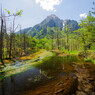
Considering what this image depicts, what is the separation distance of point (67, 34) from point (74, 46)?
50.0 feet

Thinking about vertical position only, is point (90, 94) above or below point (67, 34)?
below

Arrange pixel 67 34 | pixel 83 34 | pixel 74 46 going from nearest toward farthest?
1. pixel 83 34
2. pixel 67 34
3. pixel 74 46

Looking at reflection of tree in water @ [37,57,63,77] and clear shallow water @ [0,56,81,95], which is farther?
reflection of tree in water @ [37,57,63,77]

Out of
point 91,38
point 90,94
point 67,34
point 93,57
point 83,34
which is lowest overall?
point 90,94

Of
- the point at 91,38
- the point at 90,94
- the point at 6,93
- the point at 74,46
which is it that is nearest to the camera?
the point at 90,94

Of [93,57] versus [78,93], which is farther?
[93,57]

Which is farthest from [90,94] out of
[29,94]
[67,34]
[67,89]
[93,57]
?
[67,34]

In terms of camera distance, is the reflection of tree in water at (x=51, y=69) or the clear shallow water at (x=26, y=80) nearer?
the clear shallow water at (x=26, y=80)

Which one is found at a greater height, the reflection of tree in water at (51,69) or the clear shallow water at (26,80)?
the reflection of tree in water at (51,69)

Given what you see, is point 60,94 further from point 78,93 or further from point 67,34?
point 67,34

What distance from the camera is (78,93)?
606cm

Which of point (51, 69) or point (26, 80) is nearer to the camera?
point (26, 80)

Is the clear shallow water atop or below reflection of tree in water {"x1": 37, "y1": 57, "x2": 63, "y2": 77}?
below

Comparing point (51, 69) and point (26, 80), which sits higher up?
point (51, 69)
